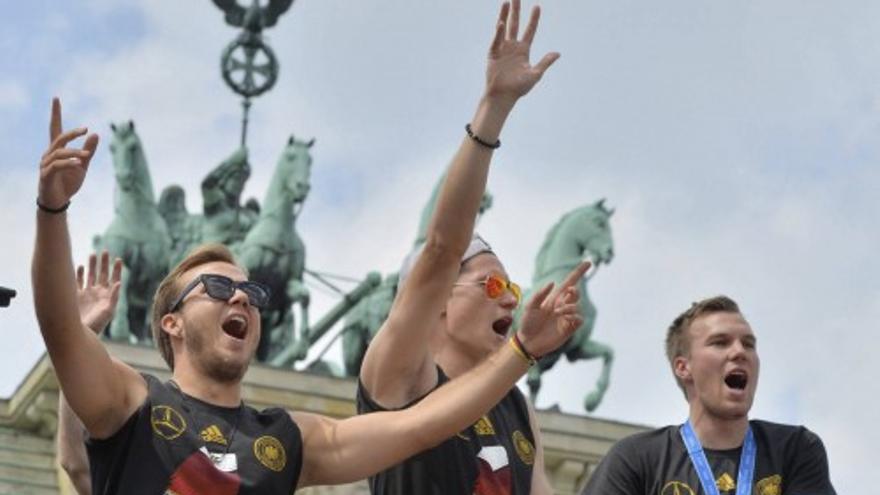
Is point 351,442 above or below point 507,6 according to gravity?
below

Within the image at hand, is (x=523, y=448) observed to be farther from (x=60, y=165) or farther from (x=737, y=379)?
(x=60, y=165)

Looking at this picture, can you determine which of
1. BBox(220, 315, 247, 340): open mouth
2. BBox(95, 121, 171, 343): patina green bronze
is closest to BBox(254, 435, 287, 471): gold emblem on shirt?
BBox(220, 315, 247, 340): open mouth

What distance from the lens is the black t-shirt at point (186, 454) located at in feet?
24.4

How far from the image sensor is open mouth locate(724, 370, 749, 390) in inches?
340

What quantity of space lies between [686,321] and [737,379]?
9.3 inches

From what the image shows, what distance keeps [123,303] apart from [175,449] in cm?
2230

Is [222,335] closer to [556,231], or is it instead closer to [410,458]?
[410,458]

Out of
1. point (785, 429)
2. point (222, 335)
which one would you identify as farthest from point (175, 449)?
point (785, 429)

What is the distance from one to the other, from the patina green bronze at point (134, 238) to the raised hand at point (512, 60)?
70.3 ft

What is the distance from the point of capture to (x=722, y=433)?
8.61m

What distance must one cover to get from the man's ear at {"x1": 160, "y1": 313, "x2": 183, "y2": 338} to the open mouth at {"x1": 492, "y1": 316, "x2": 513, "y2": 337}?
101 centimetres

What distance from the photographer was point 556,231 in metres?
32.5

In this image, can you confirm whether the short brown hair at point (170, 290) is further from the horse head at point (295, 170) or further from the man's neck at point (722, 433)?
the horse head at point (295, 170)

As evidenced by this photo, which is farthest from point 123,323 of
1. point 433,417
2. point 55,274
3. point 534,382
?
point 55,274
